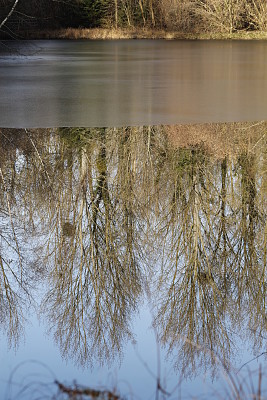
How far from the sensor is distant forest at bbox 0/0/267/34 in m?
38.3

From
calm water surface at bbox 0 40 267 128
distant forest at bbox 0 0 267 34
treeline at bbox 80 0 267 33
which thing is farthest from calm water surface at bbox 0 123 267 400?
treeline at bbox 80 0 267 33

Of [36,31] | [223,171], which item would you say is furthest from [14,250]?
[36,31]

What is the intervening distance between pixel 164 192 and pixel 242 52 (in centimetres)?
2089

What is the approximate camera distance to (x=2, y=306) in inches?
159

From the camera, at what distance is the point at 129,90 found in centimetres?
1363

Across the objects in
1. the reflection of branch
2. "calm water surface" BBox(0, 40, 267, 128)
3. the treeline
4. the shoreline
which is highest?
the treeline

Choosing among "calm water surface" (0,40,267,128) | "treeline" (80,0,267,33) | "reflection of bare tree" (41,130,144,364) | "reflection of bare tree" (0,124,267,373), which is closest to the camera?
"reflection of bare tree" (41,130,144,364)

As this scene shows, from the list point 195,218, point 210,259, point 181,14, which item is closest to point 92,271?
point 210,259

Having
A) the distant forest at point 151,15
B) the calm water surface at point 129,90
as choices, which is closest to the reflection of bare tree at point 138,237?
the calm water surface at point 129,90

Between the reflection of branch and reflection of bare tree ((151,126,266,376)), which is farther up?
reflection of bare tree ((151,126,266,376))

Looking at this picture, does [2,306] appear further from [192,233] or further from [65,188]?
[65,188]

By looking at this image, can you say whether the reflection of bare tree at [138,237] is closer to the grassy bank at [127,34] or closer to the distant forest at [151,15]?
the distant forest at [151,15]

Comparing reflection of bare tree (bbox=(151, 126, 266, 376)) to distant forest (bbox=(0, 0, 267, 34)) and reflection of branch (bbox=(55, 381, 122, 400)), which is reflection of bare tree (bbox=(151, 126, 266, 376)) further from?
distant forest (bbox=(0, 0, 267, 34))

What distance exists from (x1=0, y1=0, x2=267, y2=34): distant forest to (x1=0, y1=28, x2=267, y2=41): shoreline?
0.37m
